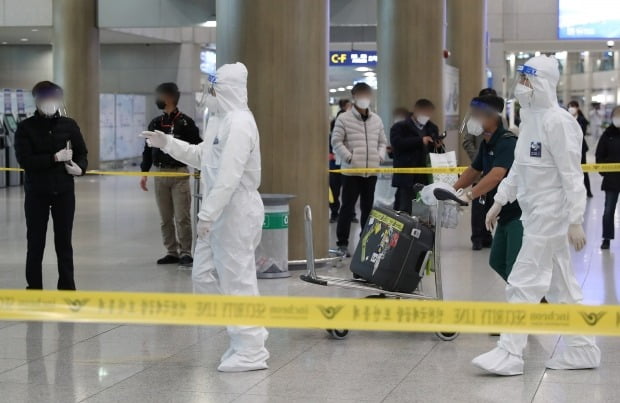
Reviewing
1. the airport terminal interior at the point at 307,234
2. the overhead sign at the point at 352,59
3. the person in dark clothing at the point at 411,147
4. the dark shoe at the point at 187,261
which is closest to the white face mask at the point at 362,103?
the airport terminal interior at the point at 307,234

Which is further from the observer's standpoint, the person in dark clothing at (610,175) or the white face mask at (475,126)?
the person in dark clothing at (610,175)

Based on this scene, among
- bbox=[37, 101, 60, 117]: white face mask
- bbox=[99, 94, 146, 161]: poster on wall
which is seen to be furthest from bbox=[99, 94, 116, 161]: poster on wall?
bbox=[37, 101, 60, 117]: white face mask

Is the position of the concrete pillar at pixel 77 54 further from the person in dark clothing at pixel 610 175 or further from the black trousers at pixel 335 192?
the person in dark clothing at pixel 610 175

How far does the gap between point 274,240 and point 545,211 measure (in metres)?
4.23

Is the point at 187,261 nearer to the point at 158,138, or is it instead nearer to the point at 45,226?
the point at 45,226

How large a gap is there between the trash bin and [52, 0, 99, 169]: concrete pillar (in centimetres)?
1755

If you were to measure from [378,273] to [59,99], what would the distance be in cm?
312

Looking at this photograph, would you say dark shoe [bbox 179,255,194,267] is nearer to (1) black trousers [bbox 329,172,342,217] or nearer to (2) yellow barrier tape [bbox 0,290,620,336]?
(1) black trousers [bbox 329,172,342,217]

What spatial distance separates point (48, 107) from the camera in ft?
28.6

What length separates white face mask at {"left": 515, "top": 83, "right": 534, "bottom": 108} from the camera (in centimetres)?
669

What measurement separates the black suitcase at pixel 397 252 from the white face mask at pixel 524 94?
1332mm

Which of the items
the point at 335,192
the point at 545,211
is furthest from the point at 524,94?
the point at 335,192

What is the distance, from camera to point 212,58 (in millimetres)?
37344

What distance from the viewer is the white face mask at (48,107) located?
8.70 metres
